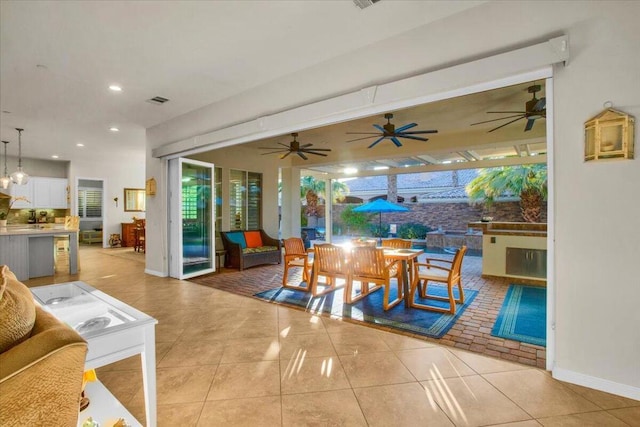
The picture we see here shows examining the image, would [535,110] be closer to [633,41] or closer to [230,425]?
[633,41]

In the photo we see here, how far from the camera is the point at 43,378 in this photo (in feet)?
2.82

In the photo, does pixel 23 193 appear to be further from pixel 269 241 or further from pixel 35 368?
pixel 35 368

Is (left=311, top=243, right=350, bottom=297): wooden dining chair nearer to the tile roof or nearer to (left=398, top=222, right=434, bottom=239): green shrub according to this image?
(left=398, top=222, right=434, bottom=239): green shrub

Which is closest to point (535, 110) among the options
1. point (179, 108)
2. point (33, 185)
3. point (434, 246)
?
point (179, 108)

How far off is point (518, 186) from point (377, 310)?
25.4 ft

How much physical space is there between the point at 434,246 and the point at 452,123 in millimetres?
5913

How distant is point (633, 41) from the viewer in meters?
1.93

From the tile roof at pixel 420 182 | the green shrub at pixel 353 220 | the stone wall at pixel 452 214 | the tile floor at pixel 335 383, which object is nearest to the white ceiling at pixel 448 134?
the stone wall at pixel 452 214

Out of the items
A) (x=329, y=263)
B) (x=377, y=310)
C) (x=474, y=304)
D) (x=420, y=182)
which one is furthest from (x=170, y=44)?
(x=420, y=182)

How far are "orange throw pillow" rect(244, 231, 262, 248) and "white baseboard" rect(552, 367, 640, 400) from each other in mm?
5906

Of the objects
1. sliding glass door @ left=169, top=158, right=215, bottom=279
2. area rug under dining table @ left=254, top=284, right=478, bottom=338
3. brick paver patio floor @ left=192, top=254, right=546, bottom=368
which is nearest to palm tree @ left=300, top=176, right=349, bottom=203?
brick paver patio floor @ left=192, top=254, right=546, bottom=368

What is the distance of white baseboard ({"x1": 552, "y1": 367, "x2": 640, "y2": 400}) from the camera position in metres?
1.95

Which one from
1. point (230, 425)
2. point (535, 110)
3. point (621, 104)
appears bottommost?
point (230, 425)

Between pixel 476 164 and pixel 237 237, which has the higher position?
pixel 476 164
